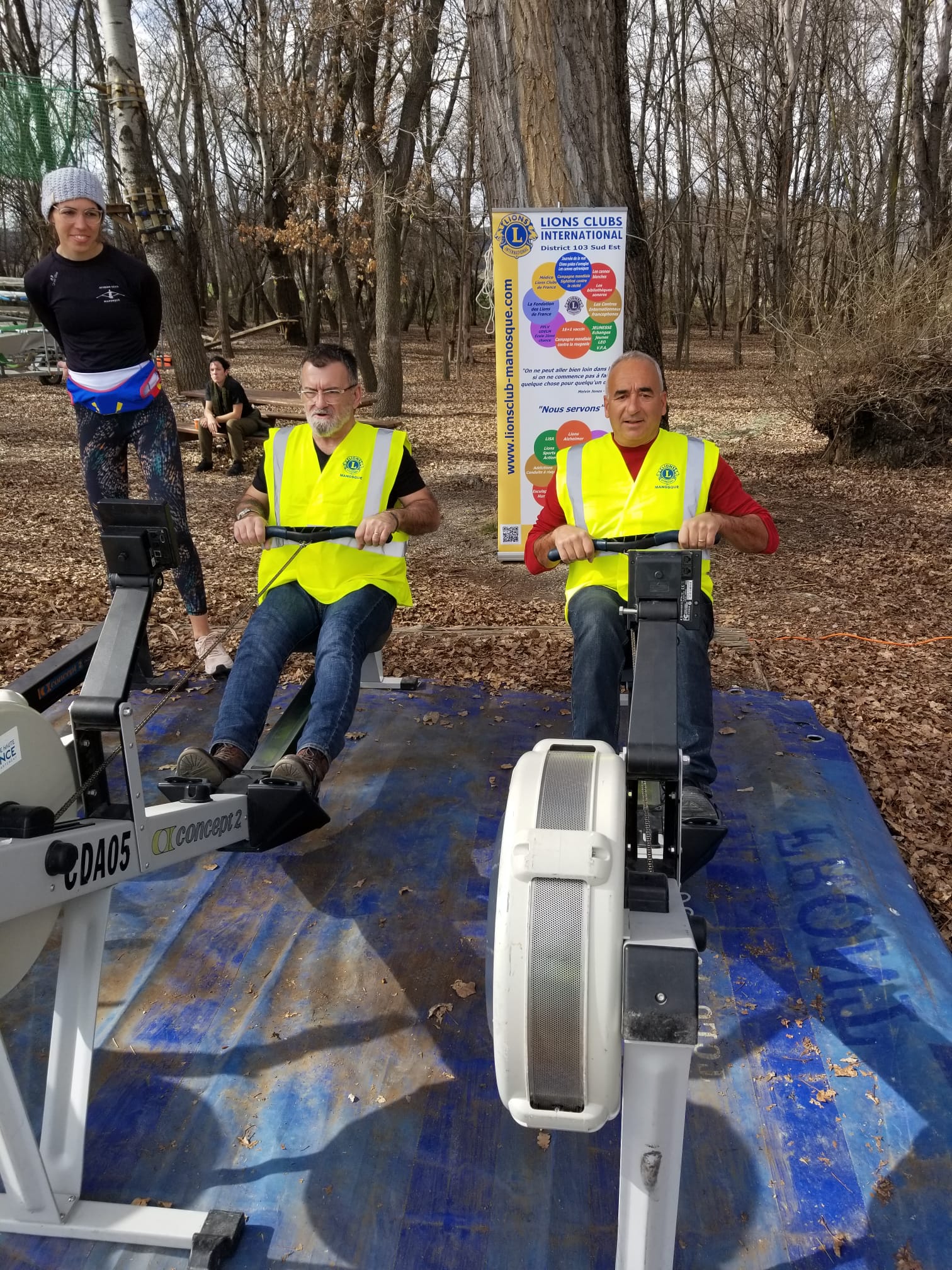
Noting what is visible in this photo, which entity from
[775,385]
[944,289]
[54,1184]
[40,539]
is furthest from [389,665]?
[775,385]

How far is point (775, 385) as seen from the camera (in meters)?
12.3

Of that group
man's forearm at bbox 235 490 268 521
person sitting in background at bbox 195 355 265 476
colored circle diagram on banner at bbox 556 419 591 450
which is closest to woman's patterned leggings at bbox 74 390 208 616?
man's forearm at bbox 235 490 268 521

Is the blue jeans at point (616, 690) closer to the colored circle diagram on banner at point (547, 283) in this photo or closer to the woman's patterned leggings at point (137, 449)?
the woman's patterned leggings at point (137, 449)

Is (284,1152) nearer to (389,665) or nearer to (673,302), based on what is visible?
(389,665)

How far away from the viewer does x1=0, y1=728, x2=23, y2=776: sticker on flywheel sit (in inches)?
73.6

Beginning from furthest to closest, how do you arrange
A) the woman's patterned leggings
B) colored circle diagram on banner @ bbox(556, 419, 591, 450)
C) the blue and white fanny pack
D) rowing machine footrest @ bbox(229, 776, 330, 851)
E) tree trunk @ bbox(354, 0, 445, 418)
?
tree trunk @ bbox(354, 0, 445, 418)
colored circle diagram on banner @ bbox(556, 419, 591, 450)
the woman's patterned leggings
the blue and white fanny pack
rowing machine footrest @ bbox(229, 776, 330, 851)

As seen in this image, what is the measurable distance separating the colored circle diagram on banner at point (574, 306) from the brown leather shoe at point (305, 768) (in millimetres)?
3825

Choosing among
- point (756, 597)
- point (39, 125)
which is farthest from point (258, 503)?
point (39, 125)

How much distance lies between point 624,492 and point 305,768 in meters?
1.27

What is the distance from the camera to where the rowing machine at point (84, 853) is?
1.70 metres

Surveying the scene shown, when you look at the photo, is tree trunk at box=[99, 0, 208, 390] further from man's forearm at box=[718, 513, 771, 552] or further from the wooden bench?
man's forearm at box=[718, 513, 771, 552]

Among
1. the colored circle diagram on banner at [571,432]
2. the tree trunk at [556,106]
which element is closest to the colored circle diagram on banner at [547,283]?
the tree trunk at [556,106]

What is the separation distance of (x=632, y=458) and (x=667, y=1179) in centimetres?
214

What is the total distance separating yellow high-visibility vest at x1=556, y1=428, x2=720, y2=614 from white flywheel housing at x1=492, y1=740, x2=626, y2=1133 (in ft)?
4.97
